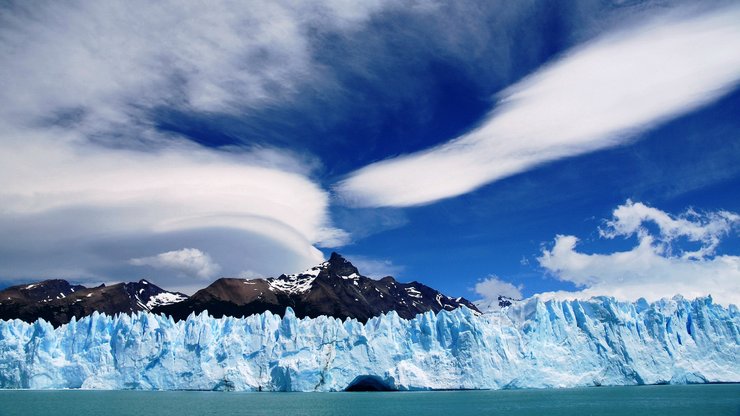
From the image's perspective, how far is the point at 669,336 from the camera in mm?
60969

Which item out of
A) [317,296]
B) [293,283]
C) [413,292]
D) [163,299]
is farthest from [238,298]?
[413,292]

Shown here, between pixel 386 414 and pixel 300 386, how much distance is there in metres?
24.7

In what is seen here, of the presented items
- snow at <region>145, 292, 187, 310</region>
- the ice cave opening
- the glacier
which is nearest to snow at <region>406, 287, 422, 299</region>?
snow at <region>145, 292, 187, 310</region>

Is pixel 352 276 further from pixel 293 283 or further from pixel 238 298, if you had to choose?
pixel 238 298

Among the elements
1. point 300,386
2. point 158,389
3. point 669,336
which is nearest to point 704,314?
point 669,336

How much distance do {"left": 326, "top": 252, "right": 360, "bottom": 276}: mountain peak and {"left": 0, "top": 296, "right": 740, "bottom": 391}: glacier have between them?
89121mm

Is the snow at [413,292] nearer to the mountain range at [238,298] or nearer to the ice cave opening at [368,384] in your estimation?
the mountain range at [238,298]

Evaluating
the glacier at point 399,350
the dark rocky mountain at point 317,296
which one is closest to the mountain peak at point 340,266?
the dark rocky mountain at point 317,296

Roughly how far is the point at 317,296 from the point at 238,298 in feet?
57.2

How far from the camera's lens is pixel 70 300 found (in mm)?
118312

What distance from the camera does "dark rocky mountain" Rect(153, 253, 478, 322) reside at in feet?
418

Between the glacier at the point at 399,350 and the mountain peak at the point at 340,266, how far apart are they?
8912cm

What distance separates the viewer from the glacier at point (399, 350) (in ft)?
184

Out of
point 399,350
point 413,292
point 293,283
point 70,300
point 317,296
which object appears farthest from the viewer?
point 413,292
